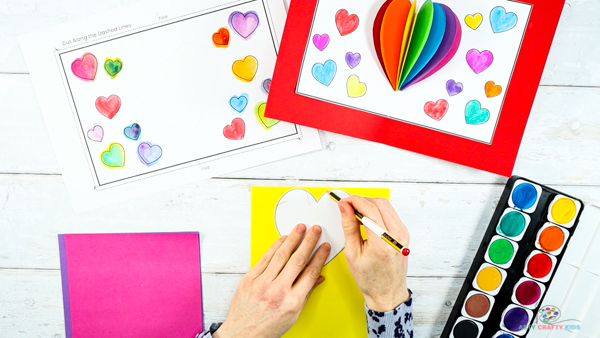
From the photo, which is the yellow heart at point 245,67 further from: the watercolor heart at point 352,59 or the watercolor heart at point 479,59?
the watercolor heart at point 479,59

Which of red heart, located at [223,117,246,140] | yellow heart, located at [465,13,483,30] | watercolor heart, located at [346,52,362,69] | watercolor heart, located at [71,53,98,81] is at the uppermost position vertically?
yellow heart, located at [465,13,483,30]

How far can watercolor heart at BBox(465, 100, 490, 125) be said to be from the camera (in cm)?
64

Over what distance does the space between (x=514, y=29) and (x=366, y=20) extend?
244 millimetres

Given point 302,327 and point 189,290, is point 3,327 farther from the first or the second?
point 302,327

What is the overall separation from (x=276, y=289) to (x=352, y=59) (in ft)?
1.26

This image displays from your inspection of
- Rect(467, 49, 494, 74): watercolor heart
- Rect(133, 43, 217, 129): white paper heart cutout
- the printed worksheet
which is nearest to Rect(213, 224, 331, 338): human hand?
the printed worksheet

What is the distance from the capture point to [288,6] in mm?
637

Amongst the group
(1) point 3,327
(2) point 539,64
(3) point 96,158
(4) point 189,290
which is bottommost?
(1) point 3,327

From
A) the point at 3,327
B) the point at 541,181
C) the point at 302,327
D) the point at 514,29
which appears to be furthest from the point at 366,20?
the point at 3,327

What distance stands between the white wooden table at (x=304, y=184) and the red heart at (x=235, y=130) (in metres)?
0.06

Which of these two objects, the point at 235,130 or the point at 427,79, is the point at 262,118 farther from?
the point at 427,79

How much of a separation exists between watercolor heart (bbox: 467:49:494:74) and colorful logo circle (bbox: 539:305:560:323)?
41 centimetres

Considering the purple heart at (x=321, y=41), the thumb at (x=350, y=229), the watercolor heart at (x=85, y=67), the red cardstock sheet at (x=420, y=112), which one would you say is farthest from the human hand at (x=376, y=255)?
the watercolor heart at (x=85, y=67)

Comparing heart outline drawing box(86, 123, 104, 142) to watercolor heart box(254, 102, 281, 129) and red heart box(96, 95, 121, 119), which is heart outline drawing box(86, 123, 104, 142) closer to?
red heart box(96, 95, 121, 119)
